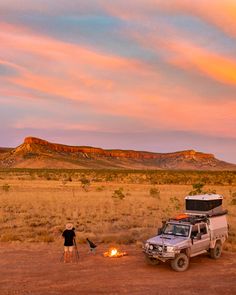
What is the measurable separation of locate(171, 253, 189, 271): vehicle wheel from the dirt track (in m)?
0.21

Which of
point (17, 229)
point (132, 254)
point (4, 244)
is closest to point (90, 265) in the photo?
point (132, 254)

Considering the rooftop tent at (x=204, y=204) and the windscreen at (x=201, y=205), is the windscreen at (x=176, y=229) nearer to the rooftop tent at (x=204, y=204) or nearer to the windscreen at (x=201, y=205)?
the rooftop tent at (x=204, y=204)

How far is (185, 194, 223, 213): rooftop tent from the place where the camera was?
17297mm

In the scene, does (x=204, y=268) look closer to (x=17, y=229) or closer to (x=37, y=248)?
(x=37, y=248)

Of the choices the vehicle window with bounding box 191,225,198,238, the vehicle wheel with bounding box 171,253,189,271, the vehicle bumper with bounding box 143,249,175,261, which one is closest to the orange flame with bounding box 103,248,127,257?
the vehicle bumper with bounding box 143,249,175,261

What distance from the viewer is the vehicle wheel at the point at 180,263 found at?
15.2 meters

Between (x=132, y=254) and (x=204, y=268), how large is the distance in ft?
11.7

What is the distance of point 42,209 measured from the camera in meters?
32.7

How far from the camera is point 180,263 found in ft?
50.6

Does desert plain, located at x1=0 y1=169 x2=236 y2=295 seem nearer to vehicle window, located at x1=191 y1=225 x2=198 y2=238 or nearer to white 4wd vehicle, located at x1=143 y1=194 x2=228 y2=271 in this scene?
white 4wd vehicle, located at x1=143 y1=194 x2=228 y2=271

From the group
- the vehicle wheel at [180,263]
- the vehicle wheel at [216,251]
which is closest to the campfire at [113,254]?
the vehicle wheel at [180,263]

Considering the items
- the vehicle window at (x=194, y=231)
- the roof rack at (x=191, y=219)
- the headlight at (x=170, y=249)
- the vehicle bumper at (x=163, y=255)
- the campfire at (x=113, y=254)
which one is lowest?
the campfire at (x=113, y=254)

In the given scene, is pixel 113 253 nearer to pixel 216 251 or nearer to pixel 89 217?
pixel 216 251

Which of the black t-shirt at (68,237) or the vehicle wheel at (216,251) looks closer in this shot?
the black t-shirt at (68,237)
